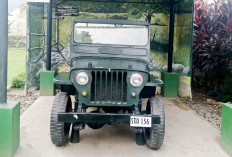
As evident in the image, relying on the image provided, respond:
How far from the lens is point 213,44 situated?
30.8ft

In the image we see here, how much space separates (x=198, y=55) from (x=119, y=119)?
6.16 meters

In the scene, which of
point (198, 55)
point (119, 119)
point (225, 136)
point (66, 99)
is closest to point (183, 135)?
point (225, 136)

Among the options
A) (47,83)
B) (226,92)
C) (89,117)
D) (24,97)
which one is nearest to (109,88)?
(89,117)

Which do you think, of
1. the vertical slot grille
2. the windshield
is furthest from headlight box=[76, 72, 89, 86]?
the windshield

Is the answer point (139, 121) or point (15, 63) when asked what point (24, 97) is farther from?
point (15, 63)

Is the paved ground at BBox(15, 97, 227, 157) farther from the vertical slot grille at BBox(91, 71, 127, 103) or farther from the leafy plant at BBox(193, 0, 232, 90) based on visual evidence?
the leafy plant at BBox(193, 0, 232, 90)

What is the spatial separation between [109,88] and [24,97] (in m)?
4.51

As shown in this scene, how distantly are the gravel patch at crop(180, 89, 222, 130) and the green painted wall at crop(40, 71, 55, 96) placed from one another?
140 inches

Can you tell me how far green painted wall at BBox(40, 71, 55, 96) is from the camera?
827 centimetres

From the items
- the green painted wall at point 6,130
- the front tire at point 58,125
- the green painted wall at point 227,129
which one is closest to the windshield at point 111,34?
the front tire at point 58,125

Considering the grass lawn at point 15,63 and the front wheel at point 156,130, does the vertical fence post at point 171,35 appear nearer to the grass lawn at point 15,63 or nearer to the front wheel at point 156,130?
the front wheel at point 156,130

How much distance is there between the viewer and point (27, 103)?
762cm

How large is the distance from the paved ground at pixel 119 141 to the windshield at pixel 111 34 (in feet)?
5.20

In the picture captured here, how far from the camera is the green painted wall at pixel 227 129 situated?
4438 millimetres
